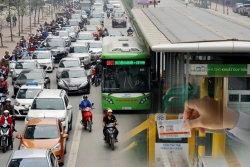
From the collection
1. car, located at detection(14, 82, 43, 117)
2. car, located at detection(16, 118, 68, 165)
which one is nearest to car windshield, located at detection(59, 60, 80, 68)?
car, located at detection(14, 82, 43, 117)

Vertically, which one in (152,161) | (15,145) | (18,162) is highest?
(152,161)

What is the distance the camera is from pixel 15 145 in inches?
752

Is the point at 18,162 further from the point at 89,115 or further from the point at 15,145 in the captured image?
the point at 89,115

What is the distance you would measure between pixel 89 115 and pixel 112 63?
197 centimetres

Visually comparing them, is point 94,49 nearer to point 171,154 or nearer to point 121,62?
point 121,62

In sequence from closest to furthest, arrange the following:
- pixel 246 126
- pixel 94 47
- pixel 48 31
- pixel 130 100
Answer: pixel 246 126
pixel 130 100
pixel 94 47
pixel 48 31

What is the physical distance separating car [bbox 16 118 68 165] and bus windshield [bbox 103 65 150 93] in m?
4.87

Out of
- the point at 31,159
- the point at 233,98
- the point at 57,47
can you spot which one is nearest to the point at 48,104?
the point at 31,159

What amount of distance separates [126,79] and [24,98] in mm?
3924

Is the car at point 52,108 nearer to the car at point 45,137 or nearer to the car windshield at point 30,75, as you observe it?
the car at point 45,137

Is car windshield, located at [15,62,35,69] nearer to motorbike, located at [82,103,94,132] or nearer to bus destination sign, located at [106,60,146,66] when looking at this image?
bus destination sign, located at [106,60,146,66]

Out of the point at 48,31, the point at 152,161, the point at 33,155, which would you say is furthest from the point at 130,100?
the point at 48,31

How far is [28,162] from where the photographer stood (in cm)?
1297

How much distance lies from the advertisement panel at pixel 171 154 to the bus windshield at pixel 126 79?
12465 millimetres
